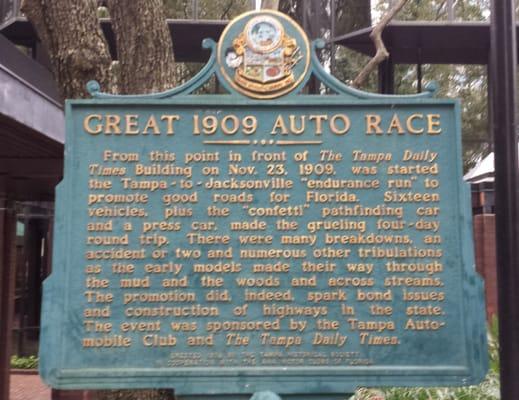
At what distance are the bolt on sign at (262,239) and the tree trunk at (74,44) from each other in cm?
105

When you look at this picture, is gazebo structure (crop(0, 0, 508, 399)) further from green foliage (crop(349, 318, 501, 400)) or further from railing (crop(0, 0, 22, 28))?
green foliage (crop(349, 318, 501, 400))

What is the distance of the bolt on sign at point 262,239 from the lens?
13.0ft

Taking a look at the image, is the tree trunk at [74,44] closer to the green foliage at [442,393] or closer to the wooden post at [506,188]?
the wooden post at [506,188]

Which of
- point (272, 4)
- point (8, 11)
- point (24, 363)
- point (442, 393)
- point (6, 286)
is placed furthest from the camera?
point (24, 363)

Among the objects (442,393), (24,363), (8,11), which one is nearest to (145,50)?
(442,393)

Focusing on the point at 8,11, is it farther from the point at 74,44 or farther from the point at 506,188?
the point at 506,188

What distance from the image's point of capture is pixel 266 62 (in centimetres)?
417

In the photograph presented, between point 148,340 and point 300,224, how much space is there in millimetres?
1164

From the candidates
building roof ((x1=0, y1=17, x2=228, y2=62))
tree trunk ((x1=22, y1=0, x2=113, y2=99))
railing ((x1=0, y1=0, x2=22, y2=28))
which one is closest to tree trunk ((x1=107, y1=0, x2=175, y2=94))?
tree trunk ((x1=22, y1=0, x2=113, y2=99))

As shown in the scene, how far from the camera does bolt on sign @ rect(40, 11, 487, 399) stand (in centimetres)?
396

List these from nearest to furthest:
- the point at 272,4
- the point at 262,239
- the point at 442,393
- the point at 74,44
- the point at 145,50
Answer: the point at 262,239 → the point at 74,44 → the point at 145,50 → the point at 442,393 → the point at 272,4

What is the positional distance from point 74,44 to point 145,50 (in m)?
0.55

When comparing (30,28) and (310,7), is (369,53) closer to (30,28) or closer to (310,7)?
(310,7)

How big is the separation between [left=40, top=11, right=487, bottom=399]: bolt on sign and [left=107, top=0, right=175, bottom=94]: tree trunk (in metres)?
1.13
